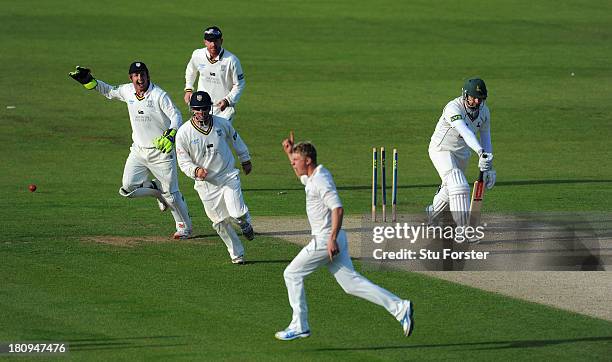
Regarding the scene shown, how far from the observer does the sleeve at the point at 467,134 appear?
16297 mm

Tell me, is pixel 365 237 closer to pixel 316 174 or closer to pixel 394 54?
pixel 316 174

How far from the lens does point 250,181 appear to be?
23.6m

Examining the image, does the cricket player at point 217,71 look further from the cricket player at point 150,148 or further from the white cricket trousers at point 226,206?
the white cricket trousers at point 226,206

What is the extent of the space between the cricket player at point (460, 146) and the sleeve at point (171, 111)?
142 inches

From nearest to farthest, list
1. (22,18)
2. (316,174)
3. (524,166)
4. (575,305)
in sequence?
1. (316,174)
2. (575,305)
3. (524,166)
4. (22,18)

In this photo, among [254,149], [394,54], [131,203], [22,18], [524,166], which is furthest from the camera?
[22,18]

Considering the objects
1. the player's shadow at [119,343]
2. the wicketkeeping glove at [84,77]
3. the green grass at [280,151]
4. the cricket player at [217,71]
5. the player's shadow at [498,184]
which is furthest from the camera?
the player's shadow at [498,184]

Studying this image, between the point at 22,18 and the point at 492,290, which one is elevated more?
the point at 22,18

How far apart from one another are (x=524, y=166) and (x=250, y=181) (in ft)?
19.2

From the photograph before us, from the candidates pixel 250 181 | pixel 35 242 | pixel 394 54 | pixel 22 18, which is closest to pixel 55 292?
pixel 35 242

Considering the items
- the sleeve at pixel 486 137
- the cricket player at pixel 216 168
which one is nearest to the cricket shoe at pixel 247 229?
the cricket player at pixel 216 168

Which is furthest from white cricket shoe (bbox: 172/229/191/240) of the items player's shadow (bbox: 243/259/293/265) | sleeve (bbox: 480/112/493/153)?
sleeve (bbox: 480/112/493/153)

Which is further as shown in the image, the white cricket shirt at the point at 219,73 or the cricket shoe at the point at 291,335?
the white cricket shirt at the point at 219,73

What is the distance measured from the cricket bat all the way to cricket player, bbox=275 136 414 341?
510 centimetres
